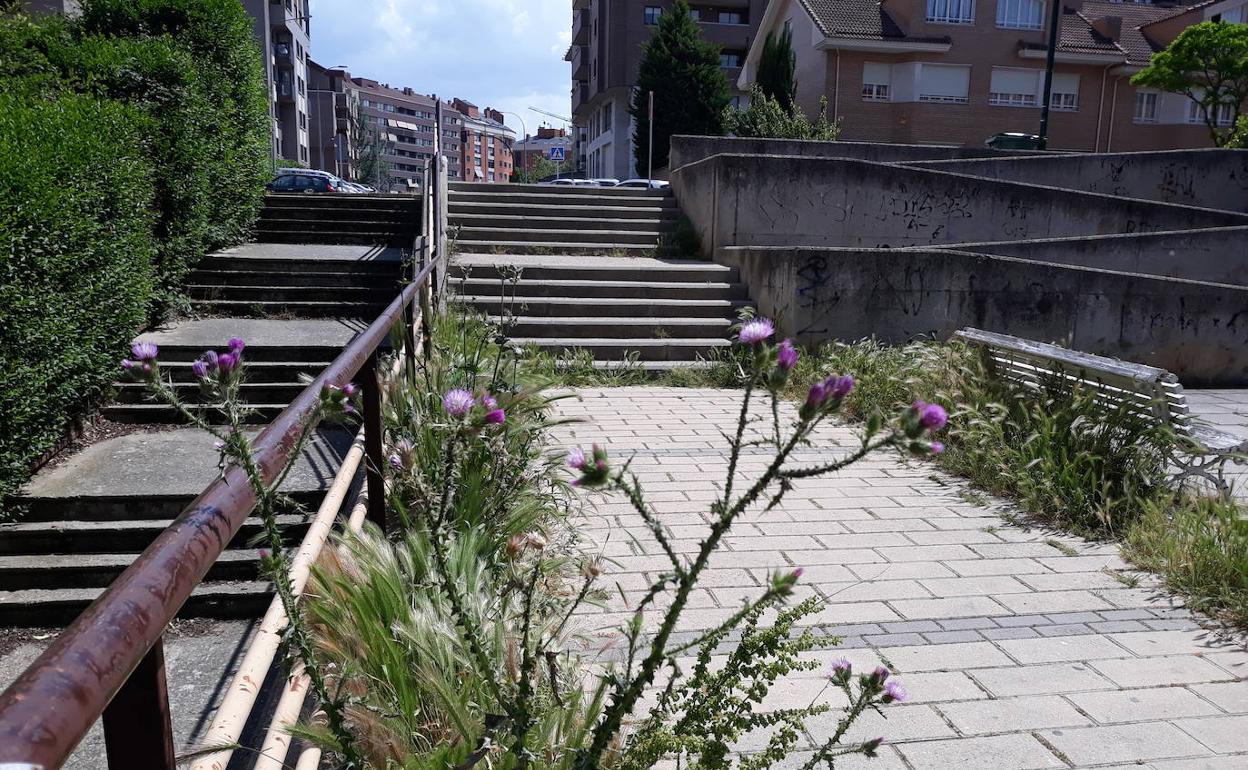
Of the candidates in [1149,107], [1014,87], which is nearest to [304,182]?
[1014,87]

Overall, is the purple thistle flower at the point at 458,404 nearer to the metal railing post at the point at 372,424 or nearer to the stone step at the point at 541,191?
the metal railing post at the point at 372,424

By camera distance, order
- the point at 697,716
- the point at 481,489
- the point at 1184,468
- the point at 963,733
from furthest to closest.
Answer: the point at 1184,468 → the point at 481,489 → the point at 963,733 → the point at 697,716

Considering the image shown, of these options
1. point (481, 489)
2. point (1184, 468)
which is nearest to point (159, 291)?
point (481, 489)

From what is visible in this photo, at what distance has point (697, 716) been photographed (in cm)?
203

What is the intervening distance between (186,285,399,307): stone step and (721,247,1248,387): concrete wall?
16.7 feet

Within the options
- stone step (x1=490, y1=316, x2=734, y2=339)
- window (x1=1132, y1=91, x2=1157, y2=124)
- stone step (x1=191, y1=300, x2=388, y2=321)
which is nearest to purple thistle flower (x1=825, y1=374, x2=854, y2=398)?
stone step (x1=490, y1=316, x2=734, y2=339)

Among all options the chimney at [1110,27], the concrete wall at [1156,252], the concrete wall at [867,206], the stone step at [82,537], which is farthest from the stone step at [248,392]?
the chimney at [1110,27]

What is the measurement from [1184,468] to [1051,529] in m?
0.83

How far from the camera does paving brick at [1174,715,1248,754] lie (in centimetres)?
299

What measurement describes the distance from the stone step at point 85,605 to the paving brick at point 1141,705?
467 centimetres

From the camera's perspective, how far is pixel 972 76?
3778cm

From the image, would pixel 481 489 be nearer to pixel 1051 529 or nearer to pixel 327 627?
pixel 327 627

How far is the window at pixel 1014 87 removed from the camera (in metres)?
38.1

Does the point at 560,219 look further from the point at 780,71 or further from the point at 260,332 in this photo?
the point at 780,71
